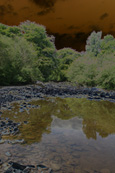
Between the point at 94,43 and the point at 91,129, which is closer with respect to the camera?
the point at 91,129

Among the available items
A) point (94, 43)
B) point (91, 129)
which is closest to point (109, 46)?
point (94, 43)

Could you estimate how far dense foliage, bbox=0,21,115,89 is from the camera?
26353mm

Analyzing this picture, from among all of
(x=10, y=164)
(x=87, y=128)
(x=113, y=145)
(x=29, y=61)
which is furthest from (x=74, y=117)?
(x=29, y=61)

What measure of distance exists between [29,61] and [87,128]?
86.9 feet

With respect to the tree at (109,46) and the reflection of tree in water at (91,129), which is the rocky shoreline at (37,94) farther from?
the tree at (109,46)

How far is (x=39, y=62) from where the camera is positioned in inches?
1531

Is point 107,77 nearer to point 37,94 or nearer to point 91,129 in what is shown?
point 37,94

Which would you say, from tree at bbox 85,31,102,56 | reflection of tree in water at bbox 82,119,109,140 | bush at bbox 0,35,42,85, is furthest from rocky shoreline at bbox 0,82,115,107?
tree at bbox 85,31,102,56

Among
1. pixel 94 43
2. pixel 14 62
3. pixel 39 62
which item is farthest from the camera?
pixel 94 43

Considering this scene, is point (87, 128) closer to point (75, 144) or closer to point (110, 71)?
point (75, 144)

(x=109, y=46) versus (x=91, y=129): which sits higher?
(x=109, y=46)

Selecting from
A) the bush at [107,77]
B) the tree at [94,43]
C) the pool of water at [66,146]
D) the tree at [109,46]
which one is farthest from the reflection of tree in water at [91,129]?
the tree at [94,43]

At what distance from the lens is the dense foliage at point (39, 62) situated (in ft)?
86.5

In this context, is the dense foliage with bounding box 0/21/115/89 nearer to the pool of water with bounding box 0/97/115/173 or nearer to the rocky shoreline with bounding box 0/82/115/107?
the rocky shoreline with bounding box 0/82/115/107
